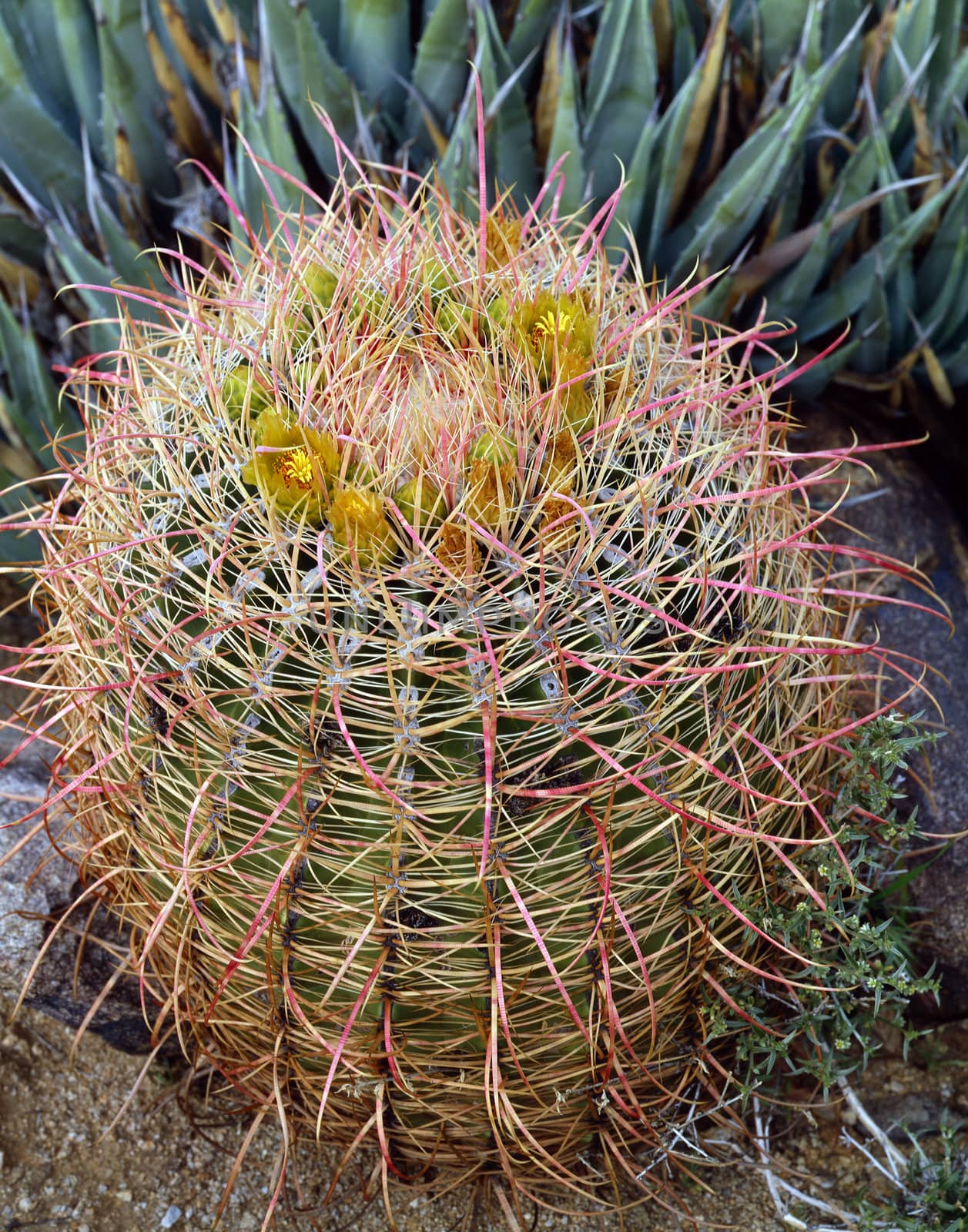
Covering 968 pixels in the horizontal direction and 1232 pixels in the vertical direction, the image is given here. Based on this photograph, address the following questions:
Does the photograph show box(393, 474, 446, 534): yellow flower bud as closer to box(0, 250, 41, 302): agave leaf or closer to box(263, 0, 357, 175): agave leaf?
box(263, 0, 357, 175): agave leaf

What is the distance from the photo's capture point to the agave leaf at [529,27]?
8.59 feet

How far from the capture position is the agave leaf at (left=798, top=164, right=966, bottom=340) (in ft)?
8.46

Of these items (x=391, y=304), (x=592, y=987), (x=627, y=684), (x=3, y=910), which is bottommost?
(x=3, y=910)

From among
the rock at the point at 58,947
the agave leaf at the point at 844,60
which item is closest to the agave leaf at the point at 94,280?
the rock at the point at 58,947

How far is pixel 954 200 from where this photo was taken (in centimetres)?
271

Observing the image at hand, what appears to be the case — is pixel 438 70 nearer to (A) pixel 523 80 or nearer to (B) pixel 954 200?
(A) pixel 523 80

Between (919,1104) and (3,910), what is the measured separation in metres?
1.51

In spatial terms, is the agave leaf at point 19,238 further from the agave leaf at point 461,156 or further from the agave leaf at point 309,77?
the agave leaf at point 461,156

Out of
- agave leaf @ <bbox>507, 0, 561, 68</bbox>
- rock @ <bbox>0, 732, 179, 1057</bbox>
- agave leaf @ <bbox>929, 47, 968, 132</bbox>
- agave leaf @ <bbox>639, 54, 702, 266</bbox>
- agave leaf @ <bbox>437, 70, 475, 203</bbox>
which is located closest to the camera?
rock @ <bbox>0, 732, 179, 1057</bbox>

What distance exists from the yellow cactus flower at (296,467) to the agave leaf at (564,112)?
137 cm

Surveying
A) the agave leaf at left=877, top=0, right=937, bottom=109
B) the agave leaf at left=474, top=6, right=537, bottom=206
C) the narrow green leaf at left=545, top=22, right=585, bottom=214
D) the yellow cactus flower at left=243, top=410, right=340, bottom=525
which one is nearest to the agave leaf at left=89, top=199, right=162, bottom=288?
the agave leaf at left=474, top=6, right=537, bottom=206

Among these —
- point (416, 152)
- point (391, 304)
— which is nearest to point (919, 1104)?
point (391, 304)

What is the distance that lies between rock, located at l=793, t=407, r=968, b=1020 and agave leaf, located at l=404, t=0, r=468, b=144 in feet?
3.65

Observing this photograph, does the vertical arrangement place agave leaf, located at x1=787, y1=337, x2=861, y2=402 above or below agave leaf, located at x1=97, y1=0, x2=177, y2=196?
below
